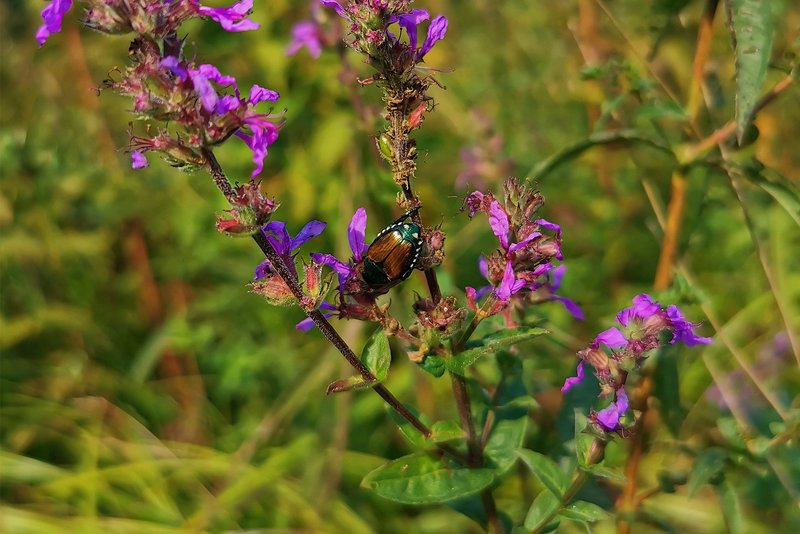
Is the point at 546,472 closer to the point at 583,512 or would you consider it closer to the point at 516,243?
the point at 583,512

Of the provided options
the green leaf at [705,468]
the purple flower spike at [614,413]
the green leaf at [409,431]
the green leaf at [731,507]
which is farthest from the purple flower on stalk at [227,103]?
the green leaf at [731,507]

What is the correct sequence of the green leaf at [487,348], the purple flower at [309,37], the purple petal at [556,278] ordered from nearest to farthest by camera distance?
the green leaf at [487,348], the purple petal at [556,278], the purple flower at [309,37]

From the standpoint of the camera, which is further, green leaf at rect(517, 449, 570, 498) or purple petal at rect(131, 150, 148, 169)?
green leaf at rect(517, 449, 570, 498)

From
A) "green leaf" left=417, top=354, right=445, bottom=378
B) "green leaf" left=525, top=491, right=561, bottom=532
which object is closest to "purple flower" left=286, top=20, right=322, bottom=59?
"green leaf" left=417, top=354, right=445, bottom=378

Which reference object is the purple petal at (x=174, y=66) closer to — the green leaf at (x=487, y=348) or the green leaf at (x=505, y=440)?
the green leaf at (x=487, y=348)

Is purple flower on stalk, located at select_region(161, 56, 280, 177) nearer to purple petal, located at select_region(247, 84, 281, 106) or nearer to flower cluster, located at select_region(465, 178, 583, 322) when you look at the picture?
purple petal, located at select_region(247, 84, 281, 106)

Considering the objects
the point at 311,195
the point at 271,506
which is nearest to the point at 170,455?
the point at 271,506

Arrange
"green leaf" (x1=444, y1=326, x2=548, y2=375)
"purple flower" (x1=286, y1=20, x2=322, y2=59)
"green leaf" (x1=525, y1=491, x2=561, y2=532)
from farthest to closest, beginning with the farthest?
Answer: "purple flower" (x1=286, y1=20, x2=322, y2=59) → "green leaf" (x1=525, y1=491, x2=561, y2=532) → "green leaf" (x1=444, y1=326, x2=548, y2=375)
